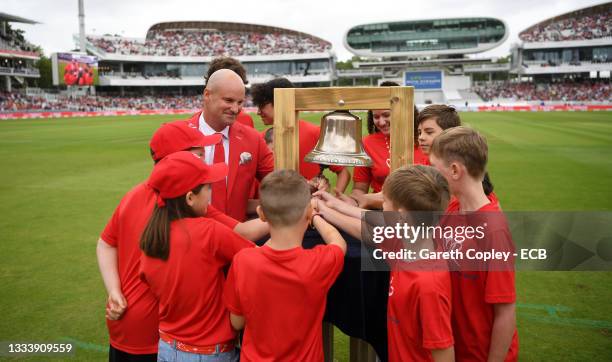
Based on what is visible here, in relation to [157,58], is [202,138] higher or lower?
lower

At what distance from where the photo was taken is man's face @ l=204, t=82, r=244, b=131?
3666 mm

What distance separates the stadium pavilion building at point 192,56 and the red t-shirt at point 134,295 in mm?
78396

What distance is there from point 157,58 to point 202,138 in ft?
283

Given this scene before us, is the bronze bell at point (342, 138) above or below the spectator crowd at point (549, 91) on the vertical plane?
below

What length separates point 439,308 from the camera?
2.13 metres

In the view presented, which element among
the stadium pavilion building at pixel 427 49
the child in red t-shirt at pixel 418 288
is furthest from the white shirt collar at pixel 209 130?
the stadium pavilion building at pixel 427 49

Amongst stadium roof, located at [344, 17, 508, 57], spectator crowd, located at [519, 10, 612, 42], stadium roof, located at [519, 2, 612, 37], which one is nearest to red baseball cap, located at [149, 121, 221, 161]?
stadium roof, located at [344, 17, 508, 57]

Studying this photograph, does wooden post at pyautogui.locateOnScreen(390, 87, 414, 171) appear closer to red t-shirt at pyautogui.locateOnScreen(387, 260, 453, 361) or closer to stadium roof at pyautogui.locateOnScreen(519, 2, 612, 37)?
red t-shirt at pyautogui.locateOnScreen(387, 260, 453, 361)

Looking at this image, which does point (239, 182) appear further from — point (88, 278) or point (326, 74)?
point (326, 74)

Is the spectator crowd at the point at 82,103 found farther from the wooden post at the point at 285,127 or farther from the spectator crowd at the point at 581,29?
the spectator crowd at the point at 581,29

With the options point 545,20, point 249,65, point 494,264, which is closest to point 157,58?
point 249,65

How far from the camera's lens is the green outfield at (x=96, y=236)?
4.66m

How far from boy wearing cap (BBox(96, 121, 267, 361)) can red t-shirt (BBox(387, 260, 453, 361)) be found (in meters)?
0.89

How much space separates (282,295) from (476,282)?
98cm
